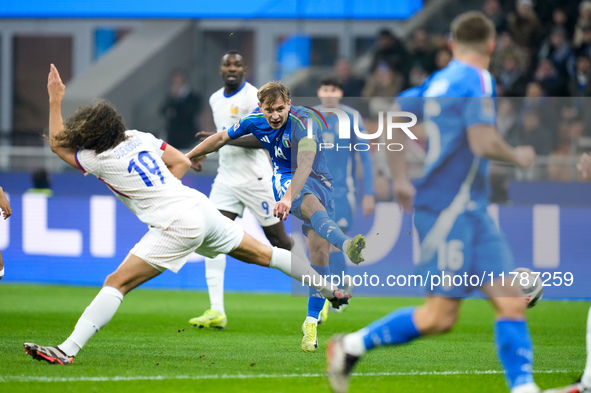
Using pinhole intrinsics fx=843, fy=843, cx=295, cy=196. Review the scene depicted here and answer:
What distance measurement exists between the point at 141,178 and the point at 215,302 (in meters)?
2.79

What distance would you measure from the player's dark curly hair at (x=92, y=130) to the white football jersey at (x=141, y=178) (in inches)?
2.0

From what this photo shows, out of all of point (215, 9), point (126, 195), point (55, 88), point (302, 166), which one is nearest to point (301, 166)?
point (302, 166)

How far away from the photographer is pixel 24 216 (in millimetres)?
12109

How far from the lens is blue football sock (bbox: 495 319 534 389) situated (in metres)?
4.10

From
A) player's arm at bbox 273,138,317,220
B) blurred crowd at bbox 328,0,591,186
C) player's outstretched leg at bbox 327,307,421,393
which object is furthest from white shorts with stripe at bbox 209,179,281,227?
blurred crowd at bbox 328,0,591,186

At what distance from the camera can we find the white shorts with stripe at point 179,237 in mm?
5449

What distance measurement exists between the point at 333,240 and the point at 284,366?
109cm

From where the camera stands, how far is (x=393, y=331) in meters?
4.39

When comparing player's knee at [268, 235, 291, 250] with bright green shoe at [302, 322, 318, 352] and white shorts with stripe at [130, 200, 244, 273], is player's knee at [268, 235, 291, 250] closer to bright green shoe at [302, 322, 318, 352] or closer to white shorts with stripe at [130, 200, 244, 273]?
bright green shoe at [302, 322, 318, 352]

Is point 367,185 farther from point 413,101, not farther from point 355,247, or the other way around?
point 413,101

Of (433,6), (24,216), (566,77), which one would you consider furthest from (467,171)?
(433,6)

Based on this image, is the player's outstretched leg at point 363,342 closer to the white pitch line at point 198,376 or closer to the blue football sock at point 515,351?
the blue football sock at point 515,351

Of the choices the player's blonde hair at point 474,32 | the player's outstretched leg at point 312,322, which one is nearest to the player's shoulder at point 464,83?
the player's blonde hair at point 474,32

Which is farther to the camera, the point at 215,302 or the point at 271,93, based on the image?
the point at 215,302
